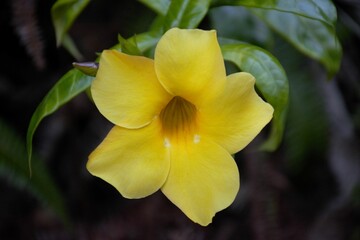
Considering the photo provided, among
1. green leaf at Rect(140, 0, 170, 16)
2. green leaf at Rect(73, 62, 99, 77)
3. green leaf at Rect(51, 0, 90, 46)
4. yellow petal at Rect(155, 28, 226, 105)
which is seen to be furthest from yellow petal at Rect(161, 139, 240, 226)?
green leaf at Rect(51, 0, 90, 46)

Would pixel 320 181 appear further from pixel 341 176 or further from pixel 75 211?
pixel 75 211

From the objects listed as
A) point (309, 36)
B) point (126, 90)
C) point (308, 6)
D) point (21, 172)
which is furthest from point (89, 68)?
point (21, 172)

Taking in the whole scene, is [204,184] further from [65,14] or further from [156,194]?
[156,194]

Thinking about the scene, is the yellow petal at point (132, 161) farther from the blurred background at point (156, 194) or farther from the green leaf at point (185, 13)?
the blurred background at point (156, 194)

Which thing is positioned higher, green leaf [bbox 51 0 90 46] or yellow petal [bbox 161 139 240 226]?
green leaf [bbox 51 0 90 46]

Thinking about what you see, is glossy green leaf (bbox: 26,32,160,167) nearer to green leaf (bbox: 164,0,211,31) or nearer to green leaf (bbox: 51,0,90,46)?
green leaf (bbox: 164,0,211,31)

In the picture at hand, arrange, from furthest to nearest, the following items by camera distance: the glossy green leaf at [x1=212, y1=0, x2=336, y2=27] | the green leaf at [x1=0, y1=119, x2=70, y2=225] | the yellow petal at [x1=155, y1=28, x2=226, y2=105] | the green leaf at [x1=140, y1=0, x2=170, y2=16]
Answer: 1. the green leaf at [x1=0, y1=119, x2=70, y2=225]
2. the green leaf at [x1=140, y1=0, x2=170, y2=16]
3. the glossy green leaf at [x1=212, y1=0, x2=336, y2=27]
4. the yellow petal at [x1=155, y1=28, x2=226, y2=105]

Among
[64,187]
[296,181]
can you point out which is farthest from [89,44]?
[296,181]
